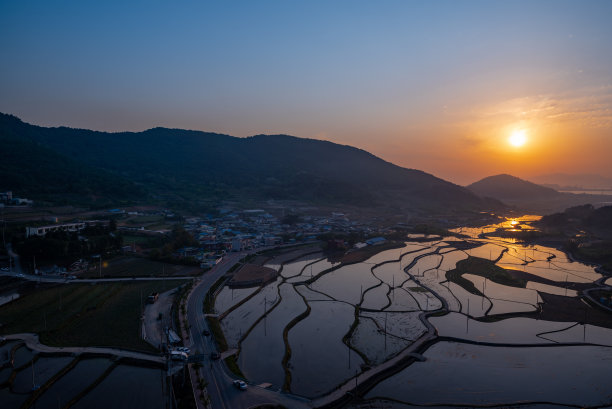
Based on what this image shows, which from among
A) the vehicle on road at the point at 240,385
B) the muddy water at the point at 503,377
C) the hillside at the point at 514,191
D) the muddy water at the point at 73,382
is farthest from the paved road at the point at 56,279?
the hillside at the point at 514,191

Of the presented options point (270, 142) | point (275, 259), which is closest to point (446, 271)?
point (275, 259)

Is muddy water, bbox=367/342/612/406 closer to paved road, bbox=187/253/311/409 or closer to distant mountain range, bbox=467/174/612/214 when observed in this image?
paved road, bbox=187/253/311/409

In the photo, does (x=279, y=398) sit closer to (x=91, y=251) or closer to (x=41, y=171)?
(x=91, y=251)

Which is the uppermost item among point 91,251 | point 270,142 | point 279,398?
point 270,142

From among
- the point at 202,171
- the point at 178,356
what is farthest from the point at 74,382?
the point at 202,171

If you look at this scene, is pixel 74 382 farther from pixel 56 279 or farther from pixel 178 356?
pixel 56 279

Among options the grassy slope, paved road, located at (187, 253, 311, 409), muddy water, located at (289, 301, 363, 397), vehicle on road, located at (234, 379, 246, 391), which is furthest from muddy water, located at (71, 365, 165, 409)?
muddy water, located at (289, 301, 363, 397)

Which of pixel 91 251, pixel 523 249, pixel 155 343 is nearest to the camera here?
pixel 155 343

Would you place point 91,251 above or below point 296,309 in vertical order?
above
